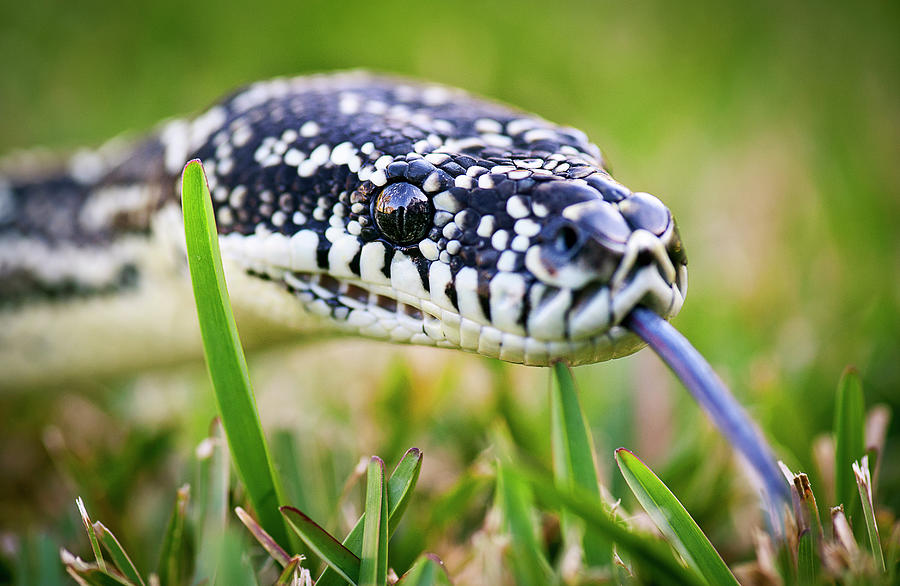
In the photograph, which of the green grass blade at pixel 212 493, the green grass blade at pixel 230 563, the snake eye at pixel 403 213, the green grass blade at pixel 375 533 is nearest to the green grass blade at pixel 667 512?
the green grass blade at pixel 375 533

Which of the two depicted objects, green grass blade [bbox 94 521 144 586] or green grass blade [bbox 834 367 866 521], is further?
green grass blade [bbox 834 367 866 521]

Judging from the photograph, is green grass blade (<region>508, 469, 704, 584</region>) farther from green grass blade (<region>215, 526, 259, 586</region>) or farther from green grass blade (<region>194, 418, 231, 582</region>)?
green grass blade (<region>194, 418, 231, 582</region>)

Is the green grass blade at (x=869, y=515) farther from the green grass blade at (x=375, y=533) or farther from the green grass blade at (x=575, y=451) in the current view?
the green grass blade at (x=375, y=533)

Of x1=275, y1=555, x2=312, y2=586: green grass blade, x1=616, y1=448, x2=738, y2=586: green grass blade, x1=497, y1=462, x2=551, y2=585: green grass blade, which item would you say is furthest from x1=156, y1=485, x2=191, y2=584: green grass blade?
x1=616, y1=448, x2=738, y2=586: green grass blade

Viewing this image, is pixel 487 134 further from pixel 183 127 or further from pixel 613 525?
pixel 183 127


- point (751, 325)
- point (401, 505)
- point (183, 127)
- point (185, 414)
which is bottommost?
point (185, 414)

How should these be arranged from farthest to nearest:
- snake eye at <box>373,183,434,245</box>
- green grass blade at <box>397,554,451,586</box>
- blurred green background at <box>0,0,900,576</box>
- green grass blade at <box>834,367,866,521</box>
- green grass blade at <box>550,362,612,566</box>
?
blurred green background at <box>0,0,900,576</box> → green grass blade at <box>834,367,866,521</box> → snake eye at <box>373,183,434,245</box> → green grass blade at <box>550,362,612,566</box> → green grass blade at <box>397,554,451,586</box>

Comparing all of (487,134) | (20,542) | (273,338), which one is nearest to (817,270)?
(487,134)
